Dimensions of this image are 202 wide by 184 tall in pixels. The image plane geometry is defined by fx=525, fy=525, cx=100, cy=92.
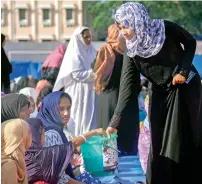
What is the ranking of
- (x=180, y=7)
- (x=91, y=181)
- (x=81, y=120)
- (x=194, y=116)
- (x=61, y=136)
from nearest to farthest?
(x=194, y=116)
(x=61, y=136)
(x=91, y=181)
(x=81, y=120)
(x=180, y=7)

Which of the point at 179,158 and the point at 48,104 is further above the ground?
the point at 48,104

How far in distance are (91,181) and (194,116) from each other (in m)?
0.91

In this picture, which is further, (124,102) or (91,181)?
(91,181)

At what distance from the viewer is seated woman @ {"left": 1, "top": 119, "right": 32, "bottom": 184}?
2.73 meters

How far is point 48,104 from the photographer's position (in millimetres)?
3711

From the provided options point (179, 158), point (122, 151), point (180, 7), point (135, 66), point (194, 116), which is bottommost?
point (122, 151)

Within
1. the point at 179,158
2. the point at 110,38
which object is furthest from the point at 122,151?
the point at 179,158

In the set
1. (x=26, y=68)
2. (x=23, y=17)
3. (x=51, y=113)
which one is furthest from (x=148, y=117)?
(x=23, y=17)

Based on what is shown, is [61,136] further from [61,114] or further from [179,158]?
[179,158]

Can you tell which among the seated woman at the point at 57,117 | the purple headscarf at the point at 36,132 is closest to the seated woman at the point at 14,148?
the purple headscarf at the point at 36,132

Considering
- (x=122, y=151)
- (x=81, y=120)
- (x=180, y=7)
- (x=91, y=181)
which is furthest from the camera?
(x=180, y=7)

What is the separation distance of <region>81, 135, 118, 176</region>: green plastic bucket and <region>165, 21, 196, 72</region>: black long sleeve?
1.06 metres

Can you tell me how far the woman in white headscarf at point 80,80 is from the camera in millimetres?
6262

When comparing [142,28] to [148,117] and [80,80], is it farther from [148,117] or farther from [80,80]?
[80,80]
